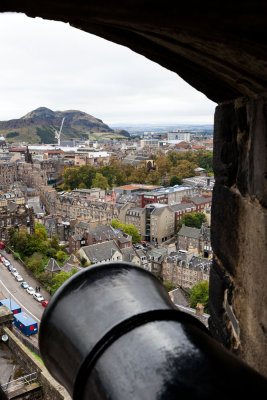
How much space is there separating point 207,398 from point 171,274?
75.9 feet

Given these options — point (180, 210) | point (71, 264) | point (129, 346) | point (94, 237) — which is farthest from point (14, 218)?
point (129, 346)

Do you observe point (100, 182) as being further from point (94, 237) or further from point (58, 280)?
point (58, 280)

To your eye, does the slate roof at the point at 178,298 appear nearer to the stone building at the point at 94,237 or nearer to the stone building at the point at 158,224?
the stone building at the point at 94,237

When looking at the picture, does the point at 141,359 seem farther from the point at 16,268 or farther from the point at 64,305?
the point at 16,268

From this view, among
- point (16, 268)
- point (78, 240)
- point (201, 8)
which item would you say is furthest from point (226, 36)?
point (78, 240)

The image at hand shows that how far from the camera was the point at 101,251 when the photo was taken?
76.9ft

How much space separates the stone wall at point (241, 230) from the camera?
50.4 inches

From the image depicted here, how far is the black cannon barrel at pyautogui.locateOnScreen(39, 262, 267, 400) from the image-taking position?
777 millimetres

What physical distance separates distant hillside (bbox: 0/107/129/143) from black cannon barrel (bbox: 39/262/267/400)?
10396cm

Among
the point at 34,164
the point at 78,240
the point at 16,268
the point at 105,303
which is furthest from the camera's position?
the point at 34,164

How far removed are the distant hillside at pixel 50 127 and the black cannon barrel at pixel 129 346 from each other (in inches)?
4093

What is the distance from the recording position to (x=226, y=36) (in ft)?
2.83

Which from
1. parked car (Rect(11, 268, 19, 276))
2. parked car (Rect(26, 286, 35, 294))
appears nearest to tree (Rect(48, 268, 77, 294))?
parked car (Rect(26, 286, 35, 294))

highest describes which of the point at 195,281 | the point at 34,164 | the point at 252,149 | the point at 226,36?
the point at 226,36
